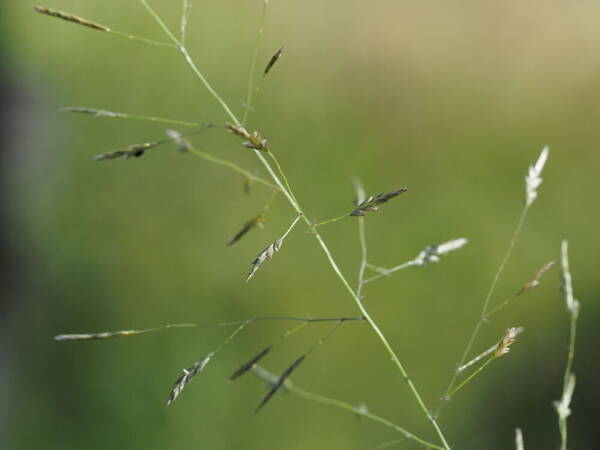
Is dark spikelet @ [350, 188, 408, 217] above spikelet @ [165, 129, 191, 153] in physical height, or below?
below

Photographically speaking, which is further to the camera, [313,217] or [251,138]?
[313,217]

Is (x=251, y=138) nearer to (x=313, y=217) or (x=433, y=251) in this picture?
(x=433, y=251)

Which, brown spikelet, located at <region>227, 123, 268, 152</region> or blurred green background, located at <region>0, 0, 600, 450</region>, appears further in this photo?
blurred green background, located at <region>0, 0, 600, 450</region>

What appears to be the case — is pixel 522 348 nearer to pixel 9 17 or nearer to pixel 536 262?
pixel 536 262

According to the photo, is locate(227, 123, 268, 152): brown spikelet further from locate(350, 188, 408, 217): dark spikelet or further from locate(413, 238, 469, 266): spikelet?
locate(413, 238, 469, 266): spikelet

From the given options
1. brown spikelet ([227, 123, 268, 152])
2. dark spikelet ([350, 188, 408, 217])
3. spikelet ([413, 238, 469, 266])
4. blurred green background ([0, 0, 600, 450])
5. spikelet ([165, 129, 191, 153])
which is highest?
brown spikelet ([227, 123, 268, 152])

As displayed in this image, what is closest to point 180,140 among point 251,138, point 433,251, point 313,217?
point 251,138

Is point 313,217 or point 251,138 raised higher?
point 251,138

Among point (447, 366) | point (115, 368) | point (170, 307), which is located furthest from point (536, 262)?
point (115, 368)

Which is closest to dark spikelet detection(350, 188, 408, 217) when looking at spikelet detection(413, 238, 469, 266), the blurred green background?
spikelet detection(413, 238, 469, 266)
